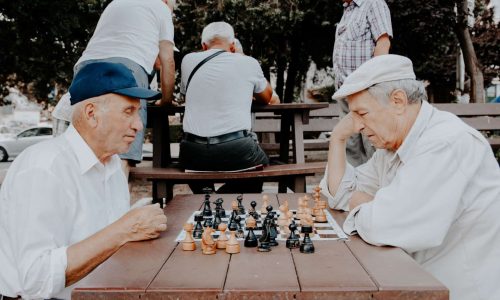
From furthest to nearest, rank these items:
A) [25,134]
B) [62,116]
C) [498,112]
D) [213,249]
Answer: [25,134], [498,112], [62,116], [213,249]

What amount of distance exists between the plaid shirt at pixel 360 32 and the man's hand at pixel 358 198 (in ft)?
8.84

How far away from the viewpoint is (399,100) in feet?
7.62

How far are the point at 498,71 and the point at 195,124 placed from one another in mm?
21083

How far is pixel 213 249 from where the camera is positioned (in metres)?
1.94

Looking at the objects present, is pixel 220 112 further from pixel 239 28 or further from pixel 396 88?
pixel 239 28

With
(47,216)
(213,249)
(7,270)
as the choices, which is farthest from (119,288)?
(7,270)

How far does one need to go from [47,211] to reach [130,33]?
8.67ft

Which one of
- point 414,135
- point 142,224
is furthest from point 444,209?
point 142,224

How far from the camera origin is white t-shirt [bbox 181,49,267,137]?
4.66m

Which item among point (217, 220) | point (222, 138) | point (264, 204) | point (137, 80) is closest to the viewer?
point (217, 220)

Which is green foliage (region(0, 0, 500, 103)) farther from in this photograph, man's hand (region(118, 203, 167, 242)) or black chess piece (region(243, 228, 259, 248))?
black chess piece (region(243, 228, 259, 248))

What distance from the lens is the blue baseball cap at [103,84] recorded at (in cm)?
229

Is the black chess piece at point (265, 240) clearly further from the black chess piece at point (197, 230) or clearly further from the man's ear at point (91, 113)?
the man's ear at point (91, 113)

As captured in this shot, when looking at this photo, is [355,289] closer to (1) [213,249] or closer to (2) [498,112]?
(1) [213,249]
